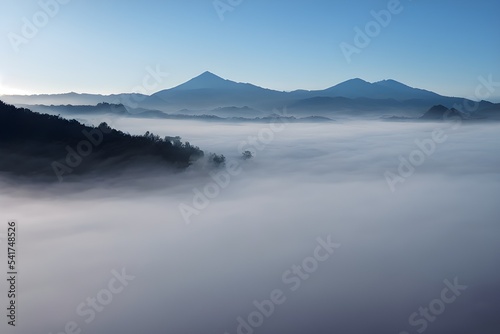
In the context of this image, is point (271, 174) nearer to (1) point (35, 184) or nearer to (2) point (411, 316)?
(1) point (35, 184)

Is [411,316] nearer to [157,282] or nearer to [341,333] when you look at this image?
[341,333]

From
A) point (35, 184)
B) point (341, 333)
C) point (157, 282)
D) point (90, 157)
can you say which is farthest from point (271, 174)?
point (341, 333)

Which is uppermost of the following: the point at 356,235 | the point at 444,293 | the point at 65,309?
the point at 65,309

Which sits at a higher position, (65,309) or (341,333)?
(65,309)

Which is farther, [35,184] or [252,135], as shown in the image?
[252,135]

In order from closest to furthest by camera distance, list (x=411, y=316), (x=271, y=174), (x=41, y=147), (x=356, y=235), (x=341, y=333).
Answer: (x=341, y=333)
(x=411, y=316)
(x=41, y=147)
(x=356, y=235)
(x=271, y=174)

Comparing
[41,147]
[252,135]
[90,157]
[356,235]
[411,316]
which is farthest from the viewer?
[252,135]
